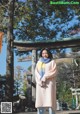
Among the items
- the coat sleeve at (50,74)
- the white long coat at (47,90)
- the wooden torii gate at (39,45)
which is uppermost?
the wooden torii gate at (39,45)

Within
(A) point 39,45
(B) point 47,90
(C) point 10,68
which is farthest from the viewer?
(A) point 39,45

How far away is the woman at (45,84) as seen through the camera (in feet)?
19.7

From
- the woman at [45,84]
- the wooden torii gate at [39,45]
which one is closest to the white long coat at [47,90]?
the woman at [45,84]

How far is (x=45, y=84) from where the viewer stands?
239 inches

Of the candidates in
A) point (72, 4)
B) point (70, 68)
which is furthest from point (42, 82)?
point (70, 68)

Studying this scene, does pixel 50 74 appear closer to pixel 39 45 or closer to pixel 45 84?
pixel 45 84

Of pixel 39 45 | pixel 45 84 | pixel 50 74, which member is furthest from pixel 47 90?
pixel 39 45

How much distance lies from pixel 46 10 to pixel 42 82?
356 inches

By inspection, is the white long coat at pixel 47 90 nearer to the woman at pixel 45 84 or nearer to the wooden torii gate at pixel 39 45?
the woman at pixel 45 84

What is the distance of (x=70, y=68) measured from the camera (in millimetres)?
21016

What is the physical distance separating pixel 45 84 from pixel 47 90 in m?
0.11

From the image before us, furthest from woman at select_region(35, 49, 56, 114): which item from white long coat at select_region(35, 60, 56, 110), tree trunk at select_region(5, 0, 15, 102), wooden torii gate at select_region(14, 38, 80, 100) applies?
wooden torii gate at select_region(14, 38, 80, 100)

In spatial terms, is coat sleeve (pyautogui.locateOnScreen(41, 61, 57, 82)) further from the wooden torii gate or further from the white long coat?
the wooden torii gate

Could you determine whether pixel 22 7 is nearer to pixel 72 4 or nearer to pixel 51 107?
pixel 72 4
